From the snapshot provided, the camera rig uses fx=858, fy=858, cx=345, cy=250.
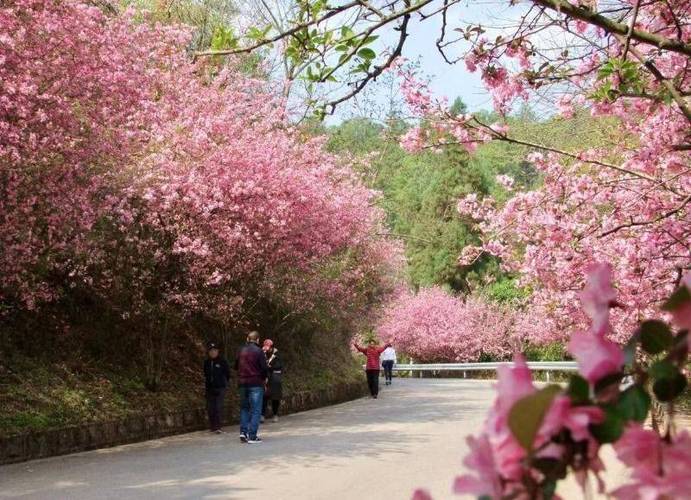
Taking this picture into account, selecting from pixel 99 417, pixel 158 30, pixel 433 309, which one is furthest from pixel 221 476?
pixel 433 309

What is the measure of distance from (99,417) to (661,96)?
1077 cm

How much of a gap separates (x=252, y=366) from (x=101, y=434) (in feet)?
8.69

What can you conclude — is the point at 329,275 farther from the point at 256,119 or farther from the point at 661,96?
the point at 661,96

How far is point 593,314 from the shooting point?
1274mm

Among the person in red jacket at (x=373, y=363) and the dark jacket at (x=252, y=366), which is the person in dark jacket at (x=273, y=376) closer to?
the dark jacket at (x=252, y=366)

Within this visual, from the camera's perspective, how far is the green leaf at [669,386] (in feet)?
4.02

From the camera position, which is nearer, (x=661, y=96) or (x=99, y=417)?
(x=661, y=96)

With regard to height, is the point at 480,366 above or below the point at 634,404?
above

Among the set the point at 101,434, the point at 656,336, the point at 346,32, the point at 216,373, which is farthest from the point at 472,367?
the point at 656,336

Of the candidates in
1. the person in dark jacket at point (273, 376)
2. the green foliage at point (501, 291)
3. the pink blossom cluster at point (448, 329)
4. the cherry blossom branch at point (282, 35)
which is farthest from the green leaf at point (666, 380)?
the green foliage at point (501, 291)

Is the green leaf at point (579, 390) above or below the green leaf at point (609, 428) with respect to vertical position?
above

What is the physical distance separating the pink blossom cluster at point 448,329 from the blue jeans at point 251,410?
1244 inches

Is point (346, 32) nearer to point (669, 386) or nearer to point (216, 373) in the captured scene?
point (669, 386)

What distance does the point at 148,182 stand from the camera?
1490 cm
